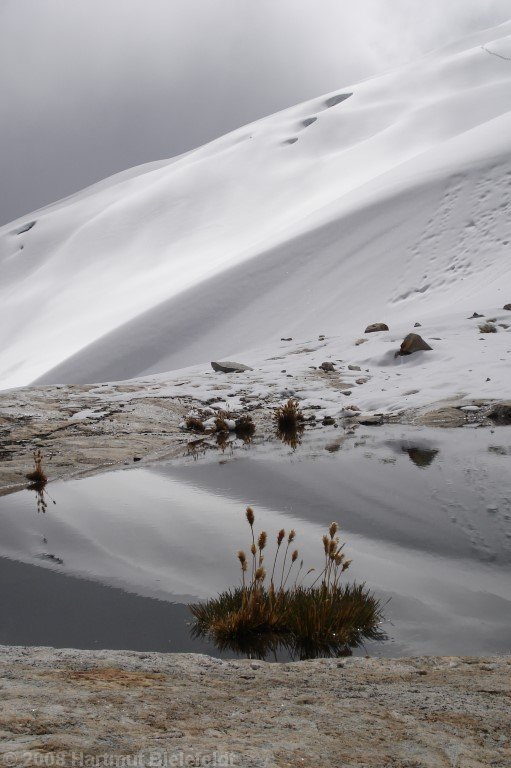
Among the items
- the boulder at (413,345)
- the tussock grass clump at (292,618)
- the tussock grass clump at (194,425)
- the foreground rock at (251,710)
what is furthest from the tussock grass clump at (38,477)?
the boulder at (413,345)

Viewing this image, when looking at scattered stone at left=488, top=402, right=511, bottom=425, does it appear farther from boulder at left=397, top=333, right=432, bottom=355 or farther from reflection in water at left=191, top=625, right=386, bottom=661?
reflection in water at left=191, top=625, right=386, bottom=661

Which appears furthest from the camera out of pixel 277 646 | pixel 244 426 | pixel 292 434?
pixel 244 426

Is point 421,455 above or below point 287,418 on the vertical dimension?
below

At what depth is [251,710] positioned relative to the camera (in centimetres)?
170

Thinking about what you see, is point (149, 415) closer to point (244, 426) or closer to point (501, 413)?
point (244, 426)

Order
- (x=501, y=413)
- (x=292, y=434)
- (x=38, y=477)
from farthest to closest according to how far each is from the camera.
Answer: (x=292, y=434) < (x=501, y=413) < (x=38, y=477)

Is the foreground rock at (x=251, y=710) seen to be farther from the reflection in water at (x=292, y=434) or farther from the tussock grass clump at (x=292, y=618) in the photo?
the reflection in water at (x=292, y=434)

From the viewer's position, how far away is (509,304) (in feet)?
40.0

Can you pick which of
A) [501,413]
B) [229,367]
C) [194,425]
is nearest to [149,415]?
[194,425]

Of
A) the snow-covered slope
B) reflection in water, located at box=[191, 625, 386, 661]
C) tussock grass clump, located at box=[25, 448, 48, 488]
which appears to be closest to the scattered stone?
the snow-covered slope

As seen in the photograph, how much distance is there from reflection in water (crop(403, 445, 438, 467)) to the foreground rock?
3757 mm

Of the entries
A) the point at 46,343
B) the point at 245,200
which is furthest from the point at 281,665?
the point at 245,200

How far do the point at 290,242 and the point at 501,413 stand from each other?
13.0 m

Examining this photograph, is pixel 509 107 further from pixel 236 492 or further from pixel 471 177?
pixel 236 492
